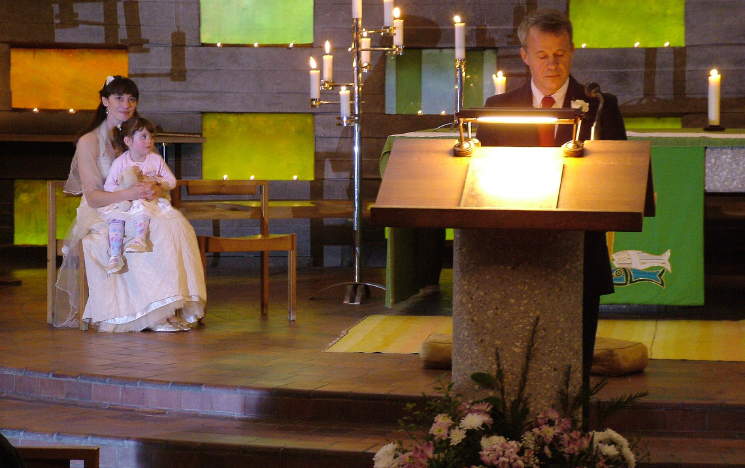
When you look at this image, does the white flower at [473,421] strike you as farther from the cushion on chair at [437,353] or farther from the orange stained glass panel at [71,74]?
the orange stained glass panel at [71,74]

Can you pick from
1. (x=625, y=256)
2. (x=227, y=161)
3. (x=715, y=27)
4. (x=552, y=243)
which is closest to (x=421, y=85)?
(x=227, y=161)

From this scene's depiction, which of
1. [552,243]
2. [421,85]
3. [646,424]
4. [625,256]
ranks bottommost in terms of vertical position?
[646,424]

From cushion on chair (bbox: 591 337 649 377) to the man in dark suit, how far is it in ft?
3.85

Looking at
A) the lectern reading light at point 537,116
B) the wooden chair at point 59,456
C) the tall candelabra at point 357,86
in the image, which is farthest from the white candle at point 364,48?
the wooden chair at point 59,456

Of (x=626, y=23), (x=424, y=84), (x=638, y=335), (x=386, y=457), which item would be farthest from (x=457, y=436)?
(x=626, y=23)

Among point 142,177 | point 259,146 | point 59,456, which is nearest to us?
point 59,456

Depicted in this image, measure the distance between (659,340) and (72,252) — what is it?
120 inches

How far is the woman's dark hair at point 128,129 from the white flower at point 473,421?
3.43m

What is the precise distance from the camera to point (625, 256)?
A: 5.18 m

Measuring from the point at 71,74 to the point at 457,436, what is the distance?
6814 millimetres

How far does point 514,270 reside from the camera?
2.30 meters

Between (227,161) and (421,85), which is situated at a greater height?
(421,85)

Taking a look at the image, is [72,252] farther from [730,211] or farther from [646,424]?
[730,211]

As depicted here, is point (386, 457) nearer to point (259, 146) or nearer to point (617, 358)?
point (617, 358)
